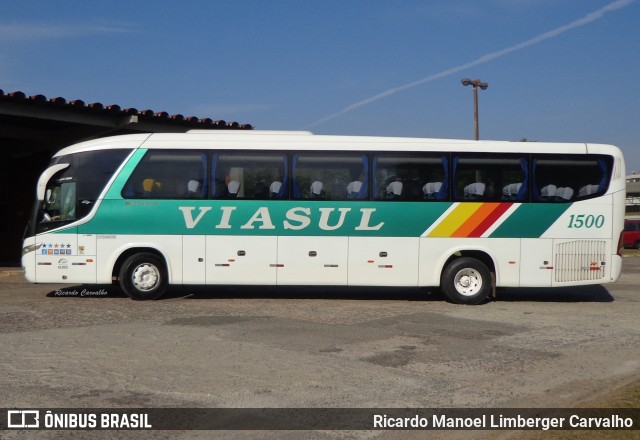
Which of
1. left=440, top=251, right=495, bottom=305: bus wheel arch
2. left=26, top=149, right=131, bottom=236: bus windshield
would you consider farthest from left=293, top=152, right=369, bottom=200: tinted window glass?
left=26, top=149, right=131, bottom=236: bus windshield

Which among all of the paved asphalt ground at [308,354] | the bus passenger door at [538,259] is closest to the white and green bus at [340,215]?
the bus passenger door at [538,259]

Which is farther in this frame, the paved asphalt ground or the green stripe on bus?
the green stripe on bus

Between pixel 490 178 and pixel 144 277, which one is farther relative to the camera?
pixel 144 277

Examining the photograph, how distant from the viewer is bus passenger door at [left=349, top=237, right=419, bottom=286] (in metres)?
13.4

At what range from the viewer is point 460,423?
5676 mm

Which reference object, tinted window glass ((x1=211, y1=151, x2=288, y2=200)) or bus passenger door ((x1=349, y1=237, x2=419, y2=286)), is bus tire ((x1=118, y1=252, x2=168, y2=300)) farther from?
bus passenger door ((x1=349, y1=237, x2=419, y2=286))

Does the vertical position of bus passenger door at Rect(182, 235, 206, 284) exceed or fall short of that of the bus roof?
it falls short

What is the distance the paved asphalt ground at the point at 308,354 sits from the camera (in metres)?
6.34

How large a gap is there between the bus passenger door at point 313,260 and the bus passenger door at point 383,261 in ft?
0.65

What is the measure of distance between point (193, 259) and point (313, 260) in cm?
239

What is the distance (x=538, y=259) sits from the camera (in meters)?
13.3

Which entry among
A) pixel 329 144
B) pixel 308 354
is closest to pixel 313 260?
pixel 329 144

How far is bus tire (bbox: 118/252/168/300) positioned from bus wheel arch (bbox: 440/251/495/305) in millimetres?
5632

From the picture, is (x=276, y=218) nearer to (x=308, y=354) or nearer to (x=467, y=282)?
(x=467, y=282)
